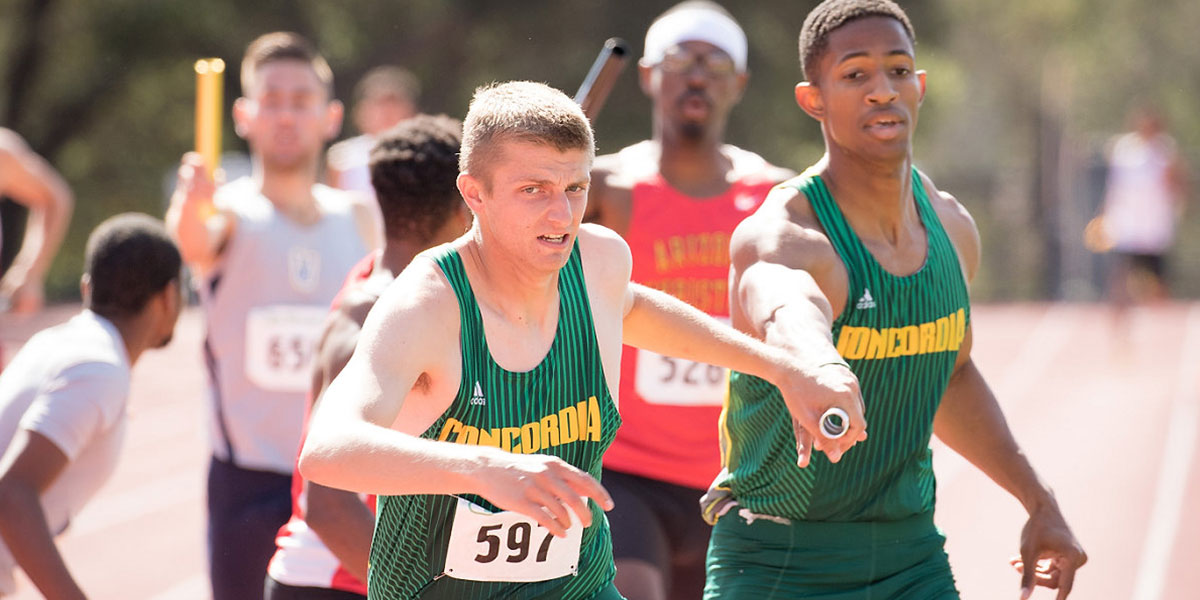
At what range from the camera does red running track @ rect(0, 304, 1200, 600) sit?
8.68m

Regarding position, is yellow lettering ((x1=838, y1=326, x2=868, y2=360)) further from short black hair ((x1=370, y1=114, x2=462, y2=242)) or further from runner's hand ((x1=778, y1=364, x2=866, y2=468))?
short black hair ((x1=370, y1=114, x2=462, y2=242))

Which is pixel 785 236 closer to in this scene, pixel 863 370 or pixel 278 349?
pixel 863 370

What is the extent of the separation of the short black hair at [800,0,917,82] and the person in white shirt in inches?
69.8

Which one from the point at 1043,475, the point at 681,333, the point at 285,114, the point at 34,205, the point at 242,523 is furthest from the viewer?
the point at 1043,475

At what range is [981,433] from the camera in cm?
390

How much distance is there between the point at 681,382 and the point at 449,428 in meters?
2.15

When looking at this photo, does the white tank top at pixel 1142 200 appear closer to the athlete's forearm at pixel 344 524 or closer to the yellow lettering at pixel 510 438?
the athlete's forearm at pixel 344 524

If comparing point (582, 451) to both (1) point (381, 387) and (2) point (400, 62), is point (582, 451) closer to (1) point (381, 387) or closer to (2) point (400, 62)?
(1) point (381, 387)

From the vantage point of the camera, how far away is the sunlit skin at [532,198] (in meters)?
2.82

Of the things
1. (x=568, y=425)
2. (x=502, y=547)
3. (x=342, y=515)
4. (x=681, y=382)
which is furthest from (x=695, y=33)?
(x=502, y=547)

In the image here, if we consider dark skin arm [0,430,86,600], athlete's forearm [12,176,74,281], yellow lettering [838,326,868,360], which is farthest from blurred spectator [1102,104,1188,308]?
dark skin arm [0,430,86,600]

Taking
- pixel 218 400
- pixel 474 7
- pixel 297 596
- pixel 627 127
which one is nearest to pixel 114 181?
pixel 474 7

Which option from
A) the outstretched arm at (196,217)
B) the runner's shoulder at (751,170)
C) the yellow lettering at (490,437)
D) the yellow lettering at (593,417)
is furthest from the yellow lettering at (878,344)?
the outstretched arm at (196,217)

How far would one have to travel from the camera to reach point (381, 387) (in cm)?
258
